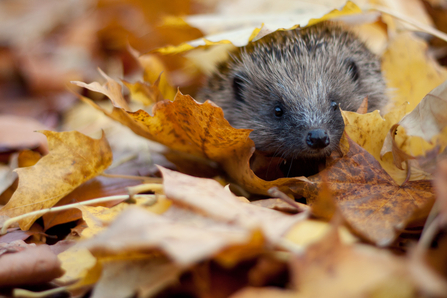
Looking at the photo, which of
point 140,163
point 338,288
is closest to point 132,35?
point 140,163

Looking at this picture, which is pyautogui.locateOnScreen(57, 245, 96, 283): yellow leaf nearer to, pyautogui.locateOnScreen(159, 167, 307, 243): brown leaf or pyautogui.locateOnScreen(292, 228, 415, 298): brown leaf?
pyautogui.locateOnScreen(159, 167, 307, 243): brown leaf

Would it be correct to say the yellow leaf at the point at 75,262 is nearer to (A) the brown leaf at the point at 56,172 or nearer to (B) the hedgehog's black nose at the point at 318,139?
(A) the brown leaf at the point at 56,172

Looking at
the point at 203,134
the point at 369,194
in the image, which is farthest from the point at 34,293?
the point at 369,194

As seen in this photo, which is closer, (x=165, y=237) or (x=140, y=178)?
(x=165, y=237)

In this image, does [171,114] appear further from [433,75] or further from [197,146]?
[433,75]

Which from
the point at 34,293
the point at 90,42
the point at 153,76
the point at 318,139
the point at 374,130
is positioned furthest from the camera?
the point at 90,42

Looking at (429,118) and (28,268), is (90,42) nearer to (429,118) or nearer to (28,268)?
(28,268)

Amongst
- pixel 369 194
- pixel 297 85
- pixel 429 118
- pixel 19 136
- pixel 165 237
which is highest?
pixel 429 118
